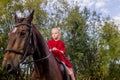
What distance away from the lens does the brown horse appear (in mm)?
6863

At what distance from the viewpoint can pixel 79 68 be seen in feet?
148

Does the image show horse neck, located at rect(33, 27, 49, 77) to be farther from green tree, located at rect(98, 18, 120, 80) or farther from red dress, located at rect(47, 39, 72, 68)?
green tree, located at rect(98, 18, 120, 80)

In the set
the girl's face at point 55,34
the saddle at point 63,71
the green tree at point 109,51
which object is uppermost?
the girl's face at point 55,34

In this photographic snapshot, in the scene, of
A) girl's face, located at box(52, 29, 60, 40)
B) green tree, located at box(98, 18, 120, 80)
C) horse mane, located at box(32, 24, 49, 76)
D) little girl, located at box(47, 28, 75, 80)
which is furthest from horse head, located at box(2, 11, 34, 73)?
green tree, located at box(98, 18, 120, 80)

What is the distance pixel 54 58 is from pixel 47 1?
36.2m

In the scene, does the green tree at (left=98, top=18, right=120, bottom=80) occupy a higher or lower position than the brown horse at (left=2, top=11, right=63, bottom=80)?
lower

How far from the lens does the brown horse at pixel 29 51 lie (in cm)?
686

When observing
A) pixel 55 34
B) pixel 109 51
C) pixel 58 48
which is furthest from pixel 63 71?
pixel 109 51

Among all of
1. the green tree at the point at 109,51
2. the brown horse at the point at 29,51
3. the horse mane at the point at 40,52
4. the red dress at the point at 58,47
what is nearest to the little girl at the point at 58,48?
the red dress at the point at 58,47

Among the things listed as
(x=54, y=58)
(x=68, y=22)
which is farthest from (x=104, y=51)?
(x=54, y=58)

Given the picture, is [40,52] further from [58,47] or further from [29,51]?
[58,47]

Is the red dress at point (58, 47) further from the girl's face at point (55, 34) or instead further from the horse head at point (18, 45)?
the horse head at point (18, 45)

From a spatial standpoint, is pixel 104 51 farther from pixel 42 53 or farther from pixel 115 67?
pixel 42 53

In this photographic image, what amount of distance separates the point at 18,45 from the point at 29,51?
1.21 feet
